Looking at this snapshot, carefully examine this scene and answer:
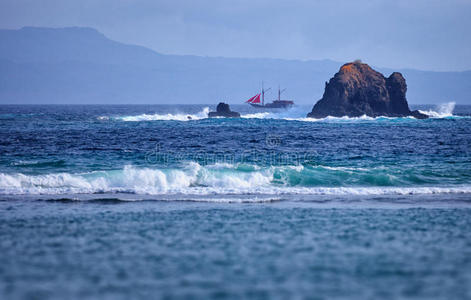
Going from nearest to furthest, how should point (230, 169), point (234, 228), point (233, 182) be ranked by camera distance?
point (234, 228), point (233, 182), point (230, 169)

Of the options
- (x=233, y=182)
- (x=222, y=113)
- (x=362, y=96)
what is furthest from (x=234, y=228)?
(x=362, y=96)

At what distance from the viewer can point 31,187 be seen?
25078 mm

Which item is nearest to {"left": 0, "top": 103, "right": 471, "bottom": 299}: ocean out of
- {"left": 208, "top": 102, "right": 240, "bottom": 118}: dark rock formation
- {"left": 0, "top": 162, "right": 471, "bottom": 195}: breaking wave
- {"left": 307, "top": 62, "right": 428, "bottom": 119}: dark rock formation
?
{"left": 0, "top": 162, "right": 471, "bottom": 195}: breaking wave

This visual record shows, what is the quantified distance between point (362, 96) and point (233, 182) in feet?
293

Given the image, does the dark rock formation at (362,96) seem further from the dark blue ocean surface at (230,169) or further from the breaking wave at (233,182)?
the breaking wave at (233,182)

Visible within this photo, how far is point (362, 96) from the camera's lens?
110250mm

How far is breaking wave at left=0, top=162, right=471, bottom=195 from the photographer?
2375cm

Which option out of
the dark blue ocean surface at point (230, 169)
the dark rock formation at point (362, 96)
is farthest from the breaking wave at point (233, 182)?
the dark rock formation at point (362, 96)

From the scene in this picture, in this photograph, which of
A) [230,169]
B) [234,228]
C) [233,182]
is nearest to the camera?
[234,228]

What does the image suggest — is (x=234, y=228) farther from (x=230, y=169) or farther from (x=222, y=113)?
(x=222, y=113)

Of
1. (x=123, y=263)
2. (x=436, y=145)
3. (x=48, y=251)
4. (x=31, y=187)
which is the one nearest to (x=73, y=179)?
(x=31, y=187)

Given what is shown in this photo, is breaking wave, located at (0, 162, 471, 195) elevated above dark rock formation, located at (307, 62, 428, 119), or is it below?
below

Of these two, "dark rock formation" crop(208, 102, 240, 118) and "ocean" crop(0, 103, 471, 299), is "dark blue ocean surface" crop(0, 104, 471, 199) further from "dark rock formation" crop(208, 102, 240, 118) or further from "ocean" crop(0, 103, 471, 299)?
"dark rock formation" crop(208, 102, 240, 118)

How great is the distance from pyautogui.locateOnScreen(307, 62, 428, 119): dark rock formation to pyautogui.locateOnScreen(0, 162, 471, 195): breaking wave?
8188cm
